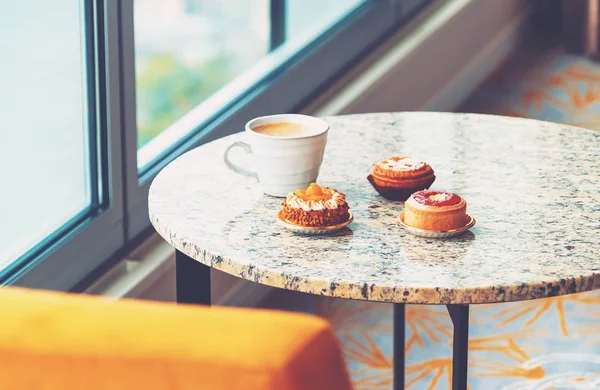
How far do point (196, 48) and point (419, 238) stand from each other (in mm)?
1638

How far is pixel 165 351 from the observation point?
58 cm

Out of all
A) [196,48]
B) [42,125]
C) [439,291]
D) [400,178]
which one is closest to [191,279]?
[400,178]

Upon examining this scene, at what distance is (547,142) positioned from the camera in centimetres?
175

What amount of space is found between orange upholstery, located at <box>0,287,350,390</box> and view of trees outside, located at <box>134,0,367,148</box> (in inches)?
71.5

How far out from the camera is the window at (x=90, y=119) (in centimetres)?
191

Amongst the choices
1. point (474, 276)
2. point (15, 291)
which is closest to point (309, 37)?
point (474, 276)

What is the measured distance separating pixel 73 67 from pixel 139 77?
246mm

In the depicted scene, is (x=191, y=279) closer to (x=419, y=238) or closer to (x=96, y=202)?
(x=419, y=238)

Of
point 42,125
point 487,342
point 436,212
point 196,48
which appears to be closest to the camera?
point 436,212

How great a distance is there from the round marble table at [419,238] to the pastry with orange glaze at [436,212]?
0.02 m

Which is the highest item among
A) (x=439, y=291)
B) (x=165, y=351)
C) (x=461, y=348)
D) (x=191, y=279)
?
(x=165, y=351)

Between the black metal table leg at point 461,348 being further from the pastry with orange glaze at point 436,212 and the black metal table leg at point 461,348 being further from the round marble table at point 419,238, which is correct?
the pastry with orange glaze at point 436,212

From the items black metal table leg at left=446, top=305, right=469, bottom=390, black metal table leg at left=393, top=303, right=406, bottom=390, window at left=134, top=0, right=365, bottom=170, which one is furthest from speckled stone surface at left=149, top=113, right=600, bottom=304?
window at left=134, top=0, right=365, bottom=170

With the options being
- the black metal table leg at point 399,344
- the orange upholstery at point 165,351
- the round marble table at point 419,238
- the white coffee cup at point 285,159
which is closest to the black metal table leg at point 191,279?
the round marble table at point 419,238
